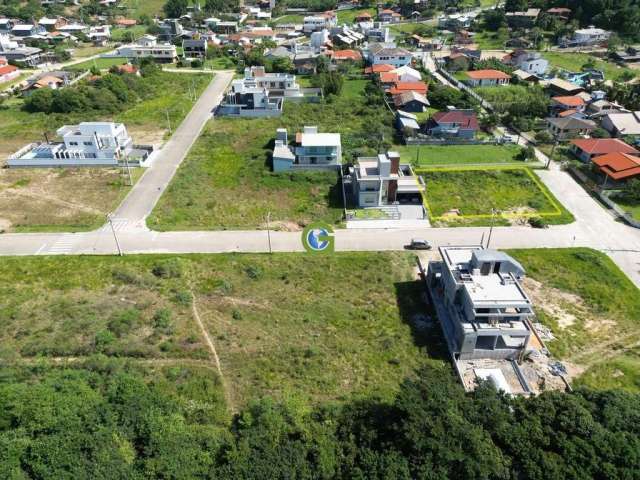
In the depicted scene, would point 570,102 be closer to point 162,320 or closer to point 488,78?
point 488,78

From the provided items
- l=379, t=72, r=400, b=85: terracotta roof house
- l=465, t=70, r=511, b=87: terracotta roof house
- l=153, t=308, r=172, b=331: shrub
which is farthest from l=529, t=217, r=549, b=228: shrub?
l=465, t=70, r=511, b=87: terracotta roof house

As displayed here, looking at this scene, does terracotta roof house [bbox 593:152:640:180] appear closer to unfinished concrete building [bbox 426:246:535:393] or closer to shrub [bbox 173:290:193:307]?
unfinished concrete building [bbox 426:246:535:393]

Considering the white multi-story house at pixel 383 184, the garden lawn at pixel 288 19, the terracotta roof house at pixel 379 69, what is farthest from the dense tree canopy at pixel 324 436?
the garden lawn at pixel 288 19

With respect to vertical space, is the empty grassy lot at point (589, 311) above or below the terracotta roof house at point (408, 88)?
below

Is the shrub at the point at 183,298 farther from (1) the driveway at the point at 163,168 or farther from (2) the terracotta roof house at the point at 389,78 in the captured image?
(2) the terracotta roof house at the point at 389,78

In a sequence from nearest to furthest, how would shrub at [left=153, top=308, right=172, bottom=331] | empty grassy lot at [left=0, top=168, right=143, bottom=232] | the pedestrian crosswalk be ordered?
shrub at [left=153, top=308, right=172, bottom=331], the pedestrian crosswalk, empty grassy lot at [left=0, top=168, right=143, bottom=232]

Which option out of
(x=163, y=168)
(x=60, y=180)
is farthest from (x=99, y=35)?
(x=163, y=168)
